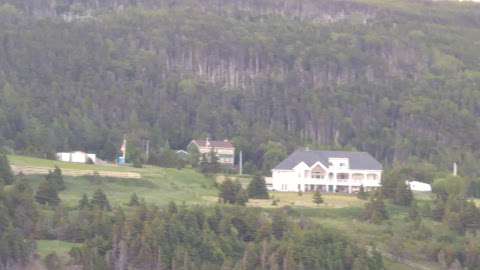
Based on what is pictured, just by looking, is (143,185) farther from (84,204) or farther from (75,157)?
(84,204)

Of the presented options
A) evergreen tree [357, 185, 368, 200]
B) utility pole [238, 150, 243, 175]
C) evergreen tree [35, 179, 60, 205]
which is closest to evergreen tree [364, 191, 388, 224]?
evergreen tree [357, 185, 368, 200]

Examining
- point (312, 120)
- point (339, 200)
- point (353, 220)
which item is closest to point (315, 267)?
point (353, 220)

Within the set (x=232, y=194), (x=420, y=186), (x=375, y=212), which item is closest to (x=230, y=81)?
(x=420, y=186)

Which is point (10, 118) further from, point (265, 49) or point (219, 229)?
point (265, 49)

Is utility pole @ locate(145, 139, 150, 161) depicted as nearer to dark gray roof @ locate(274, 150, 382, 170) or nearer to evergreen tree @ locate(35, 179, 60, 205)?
dark gray roof @ locate(274, 150, 382, 170)

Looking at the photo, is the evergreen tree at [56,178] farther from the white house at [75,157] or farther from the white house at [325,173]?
the white house at [325,173]

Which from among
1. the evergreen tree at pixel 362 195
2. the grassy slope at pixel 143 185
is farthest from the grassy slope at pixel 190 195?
the evergreen tree at pixel 362 195
